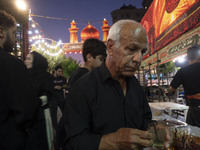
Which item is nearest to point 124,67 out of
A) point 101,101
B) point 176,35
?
point 101,101

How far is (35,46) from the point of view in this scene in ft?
74.3

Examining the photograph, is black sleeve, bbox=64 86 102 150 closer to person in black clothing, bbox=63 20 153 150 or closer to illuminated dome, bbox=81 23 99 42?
person in black clothing, bbox=63 20 153 150

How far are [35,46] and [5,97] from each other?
912 inches

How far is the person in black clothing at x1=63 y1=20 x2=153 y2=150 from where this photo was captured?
929 millimetres

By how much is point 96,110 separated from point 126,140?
0.29m

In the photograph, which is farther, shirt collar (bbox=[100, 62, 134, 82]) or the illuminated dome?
the illuminated dome

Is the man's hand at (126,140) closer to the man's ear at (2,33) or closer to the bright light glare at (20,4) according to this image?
the man's ear at (2,33)

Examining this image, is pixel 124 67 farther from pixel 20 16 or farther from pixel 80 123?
pixel 20 16

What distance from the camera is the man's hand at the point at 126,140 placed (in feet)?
2.92

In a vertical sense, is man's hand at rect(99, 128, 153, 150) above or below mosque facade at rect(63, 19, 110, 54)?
below

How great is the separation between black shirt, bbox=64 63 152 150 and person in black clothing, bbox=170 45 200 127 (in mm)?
2526

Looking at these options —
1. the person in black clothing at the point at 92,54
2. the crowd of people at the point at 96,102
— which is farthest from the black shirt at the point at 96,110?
the person in black clothing at the point at 92,54

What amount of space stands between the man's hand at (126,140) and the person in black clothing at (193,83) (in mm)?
2848

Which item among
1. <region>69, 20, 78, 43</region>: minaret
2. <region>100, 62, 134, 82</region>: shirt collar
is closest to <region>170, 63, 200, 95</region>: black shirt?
<region>100, 62, 134, 82</region>: shirt collar
